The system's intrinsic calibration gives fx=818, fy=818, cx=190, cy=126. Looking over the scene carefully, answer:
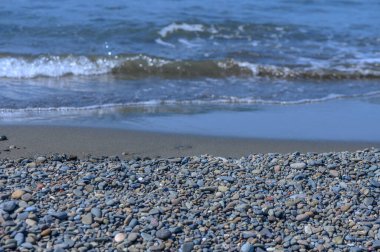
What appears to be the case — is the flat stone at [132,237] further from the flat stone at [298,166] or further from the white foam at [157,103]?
the white foam at [157,103]

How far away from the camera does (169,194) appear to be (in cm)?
532

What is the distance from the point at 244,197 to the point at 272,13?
1051cm

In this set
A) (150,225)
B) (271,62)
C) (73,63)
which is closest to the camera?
(150,225)

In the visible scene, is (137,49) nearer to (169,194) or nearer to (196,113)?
(196,113)

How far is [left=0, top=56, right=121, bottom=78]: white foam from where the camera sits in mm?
10195

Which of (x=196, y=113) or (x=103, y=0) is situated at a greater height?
(x=103, y=0)

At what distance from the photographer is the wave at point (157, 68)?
34.5 feet

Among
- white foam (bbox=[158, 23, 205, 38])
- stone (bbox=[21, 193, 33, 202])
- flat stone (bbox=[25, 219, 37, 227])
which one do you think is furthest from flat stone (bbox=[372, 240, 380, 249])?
white foam (bbox=[158, 23, 205, 38])

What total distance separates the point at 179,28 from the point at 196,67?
2.57 meters

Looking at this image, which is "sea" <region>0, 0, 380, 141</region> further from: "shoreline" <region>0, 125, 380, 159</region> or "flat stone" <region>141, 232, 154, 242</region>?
"flat stone" <region>141, 232, 154, 242</region>

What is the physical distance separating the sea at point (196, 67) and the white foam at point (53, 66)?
0.02 meters

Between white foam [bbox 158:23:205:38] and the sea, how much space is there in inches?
0.8

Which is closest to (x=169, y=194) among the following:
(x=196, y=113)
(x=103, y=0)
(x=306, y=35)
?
(x=196, y=113)

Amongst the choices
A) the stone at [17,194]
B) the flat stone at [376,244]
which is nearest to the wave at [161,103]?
the stone at [17,194]
